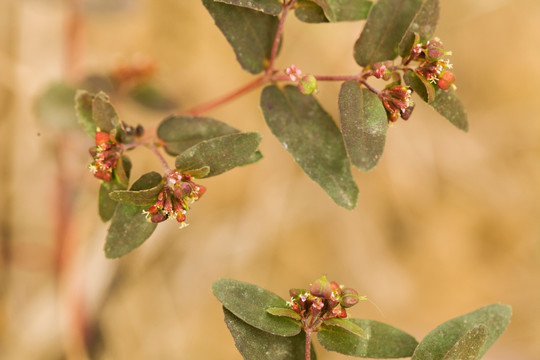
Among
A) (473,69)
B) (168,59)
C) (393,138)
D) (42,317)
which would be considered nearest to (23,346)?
(42,317)

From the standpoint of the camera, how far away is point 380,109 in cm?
150

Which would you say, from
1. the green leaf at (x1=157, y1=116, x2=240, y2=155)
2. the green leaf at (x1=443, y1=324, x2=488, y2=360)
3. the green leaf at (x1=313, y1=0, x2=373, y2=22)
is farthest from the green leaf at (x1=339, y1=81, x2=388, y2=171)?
the green leaf at (x1=443, y1=324, x2=488, y2=360)

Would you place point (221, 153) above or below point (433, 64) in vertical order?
below

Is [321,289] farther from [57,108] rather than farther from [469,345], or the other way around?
[57,108]

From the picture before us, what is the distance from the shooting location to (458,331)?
159 cm

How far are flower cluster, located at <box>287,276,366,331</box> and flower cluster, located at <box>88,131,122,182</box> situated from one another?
0.62 m

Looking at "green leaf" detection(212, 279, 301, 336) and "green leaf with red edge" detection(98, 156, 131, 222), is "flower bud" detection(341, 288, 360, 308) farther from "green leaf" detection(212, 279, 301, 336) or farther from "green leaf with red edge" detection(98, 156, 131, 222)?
"green leaf with red edge" detection(98, 156, 131, 222)

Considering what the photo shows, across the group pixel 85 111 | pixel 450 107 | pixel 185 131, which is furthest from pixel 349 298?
pixel 85 111

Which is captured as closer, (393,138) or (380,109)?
(380,109)

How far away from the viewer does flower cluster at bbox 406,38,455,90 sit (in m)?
1.47

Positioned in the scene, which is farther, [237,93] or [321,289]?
[237,93]

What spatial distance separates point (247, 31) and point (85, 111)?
0.56 meters

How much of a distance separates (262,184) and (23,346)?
1.71 metres

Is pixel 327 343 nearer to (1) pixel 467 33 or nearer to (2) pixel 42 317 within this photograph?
(2) pixel 42 317
